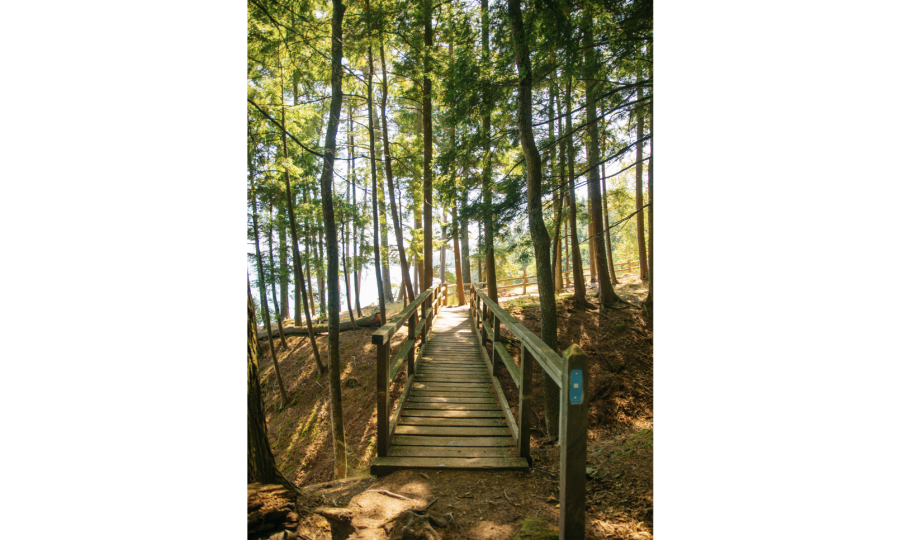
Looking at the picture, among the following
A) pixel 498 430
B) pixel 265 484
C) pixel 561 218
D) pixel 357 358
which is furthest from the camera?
pixel 357 358

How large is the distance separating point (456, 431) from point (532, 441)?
196 cm

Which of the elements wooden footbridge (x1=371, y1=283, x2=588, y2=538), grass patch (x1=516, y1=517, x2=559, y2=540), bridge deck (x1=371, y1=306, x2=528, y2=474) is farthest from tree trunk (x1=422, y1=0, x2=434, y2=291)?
grass patch (x1=516, y1=517, x2=559, y2=540)

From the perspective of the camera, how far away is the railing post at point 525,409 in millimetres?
2707

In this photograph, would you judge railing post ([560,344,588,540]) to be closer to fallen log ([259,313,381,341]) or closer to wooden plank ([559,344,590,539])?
wooden plank ([559,344,590,539])

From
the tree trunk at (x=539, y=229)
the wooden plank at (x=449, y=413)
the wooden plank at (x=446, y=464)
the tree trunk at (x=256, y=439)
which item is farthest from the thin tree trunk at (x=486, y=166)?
the tree trunk at (x=256, y=439)

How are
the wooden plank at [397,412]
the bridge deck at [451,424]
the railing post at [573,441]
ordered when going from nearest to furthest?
1. the railing post at [573,441]
2. the bridge deck at [451,424]
3. the wooden plank at [397,412]

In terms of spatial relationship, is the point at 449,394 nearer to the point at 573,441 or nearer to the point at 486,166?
the point at 573,441

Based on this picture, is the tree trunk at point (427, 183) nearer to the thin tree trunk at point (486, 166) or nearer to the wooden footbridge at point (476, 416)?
the thin tree trunk at point (486, 166)
